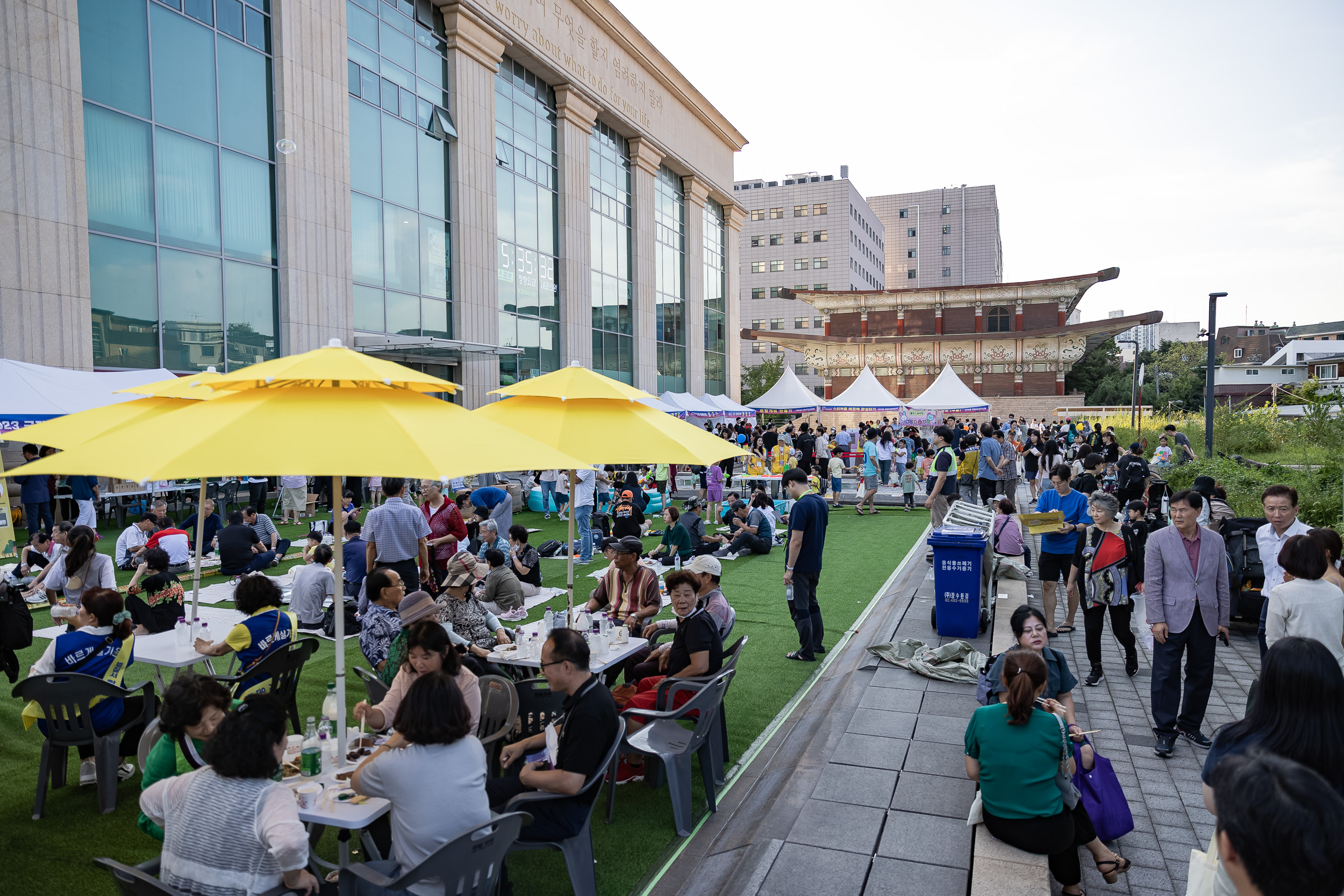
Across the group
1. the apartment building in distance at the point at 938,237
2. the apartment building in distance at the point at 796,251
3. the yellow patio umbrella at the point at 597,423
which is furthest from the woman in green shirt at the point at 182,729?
the apartment building in distance at the point at 938,237

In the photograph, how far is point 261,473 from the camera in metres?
3.18

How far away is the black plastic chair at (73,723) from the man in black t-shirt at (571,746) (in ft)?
9.69

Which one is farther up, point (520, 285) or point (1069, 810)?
point (520, 285)

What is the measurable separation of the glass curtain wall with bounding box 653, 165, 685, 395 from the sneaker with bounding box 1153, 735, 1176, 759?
30846 mm

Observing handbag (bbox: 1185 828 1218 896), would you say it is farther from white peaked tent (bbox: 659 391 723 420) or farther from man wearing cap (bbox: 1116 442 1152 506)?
white peaked tent (bbox: 659 391 723 420)

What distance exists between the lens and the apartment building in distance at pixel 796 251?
81188 millimetres

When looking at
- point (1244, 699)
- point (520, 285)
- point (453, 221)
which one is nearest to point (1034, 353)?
point (520, 285)

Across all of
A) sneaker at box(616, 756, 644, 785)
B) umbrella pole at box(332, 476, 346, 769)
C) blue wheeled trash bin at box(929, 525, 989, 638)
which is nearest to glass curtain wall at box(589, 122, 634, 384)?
blue wheeled trash bin at box(929, 525, 989, 638)

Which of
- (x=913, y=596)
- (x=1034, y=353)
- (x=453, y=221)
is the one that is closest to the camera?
(x=913, y=596)

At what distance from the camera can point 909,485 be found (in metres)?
19.9

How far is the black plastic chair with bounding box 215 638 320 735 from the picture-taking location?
5.62 metres

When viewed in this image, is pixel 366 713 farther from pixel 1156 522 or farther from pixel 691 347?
pixel 691 347

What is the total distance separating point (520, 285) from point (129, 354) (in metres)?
12.8

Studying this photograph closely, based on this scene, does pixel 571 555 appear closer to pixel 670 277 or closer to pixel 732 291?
pixel 670 277
